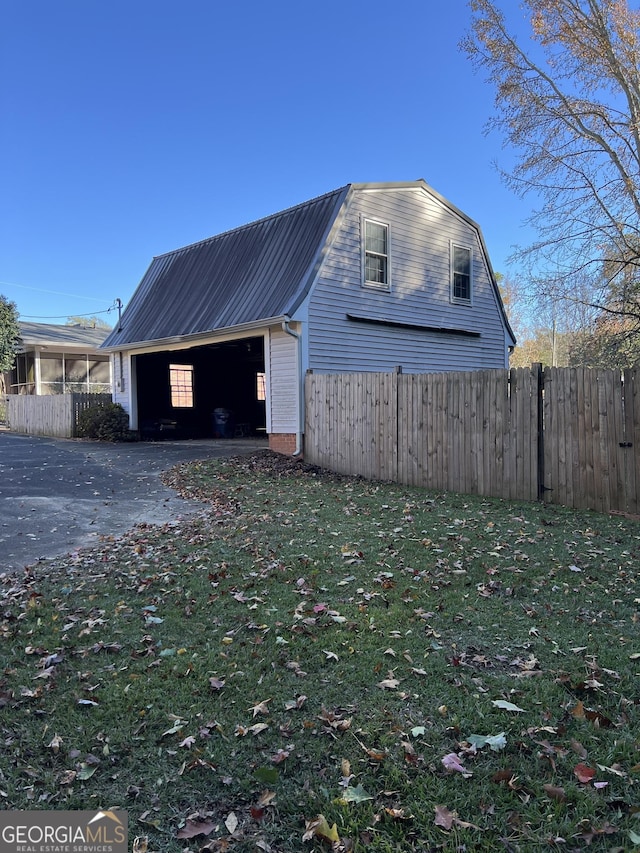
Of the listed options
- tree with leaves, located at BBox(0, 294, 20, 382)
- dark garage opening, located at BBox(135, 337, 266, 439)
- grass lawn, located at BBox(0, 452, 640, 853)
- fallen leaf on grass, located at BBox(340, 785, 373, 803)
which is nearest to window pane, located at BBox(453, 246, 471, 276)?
dark garage opening, located at BBox(135, 337, 266, 439)

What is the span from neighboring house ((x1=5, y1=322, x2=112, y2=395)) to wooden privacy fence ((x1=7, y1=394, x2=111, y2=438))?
4.21 m

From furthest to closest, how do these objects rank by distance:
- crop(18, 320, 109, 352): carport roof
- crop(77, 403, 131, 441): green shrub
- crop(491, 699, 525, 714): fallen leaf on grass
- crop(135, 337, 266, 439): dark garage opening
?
crop(18, 320, 109, 352): carport roof, crop(135, 337, 266, 439): dark garage opening, crop(77, 403, 131, 441): green shrub, crop(491, 699, 525, 714): fallen leaf on grass

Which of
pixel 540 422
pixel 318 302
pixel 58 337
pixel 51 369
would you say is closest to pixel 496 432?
pixel 540 422

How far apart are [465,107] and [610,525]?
1679 cm

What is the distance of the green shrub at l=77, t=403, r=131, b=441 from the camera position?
57.0 ft

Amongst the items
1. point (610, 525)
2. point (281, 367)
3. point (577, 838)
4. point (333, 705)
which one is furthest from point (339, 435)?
point (577, 838)

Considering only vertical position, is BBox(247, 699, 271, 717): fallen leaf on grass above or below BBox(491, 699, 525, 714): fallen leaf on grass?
below

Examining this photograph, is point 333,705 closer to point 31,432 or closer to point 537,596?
point 537,596

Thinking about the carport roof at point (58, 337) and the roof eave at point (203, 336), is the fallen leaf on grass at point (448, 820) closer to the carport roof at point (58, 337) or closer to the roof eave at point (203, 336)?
the roof eave at point (203, 336)

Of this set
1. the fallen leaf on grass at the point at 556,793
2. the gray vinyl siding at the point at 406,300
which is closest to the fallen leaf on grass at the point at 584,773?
the fallen leaf on grass at the point at 556,793

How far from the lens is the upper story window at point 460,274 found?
1669 centimetres

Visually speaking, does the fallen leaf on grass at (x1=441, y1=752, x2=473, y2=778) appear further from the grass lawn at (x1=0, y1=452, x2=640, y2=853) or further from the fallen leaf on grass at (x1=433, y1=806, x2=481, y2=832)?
the fallen leaf on grass at (x1=433, y1=806, x2=481, y2=832)

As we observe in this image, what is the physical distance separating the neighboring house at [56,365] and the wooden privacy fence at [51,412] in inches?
166

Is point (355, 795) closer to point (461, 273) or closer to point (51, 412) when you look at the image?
point (461, 273)
